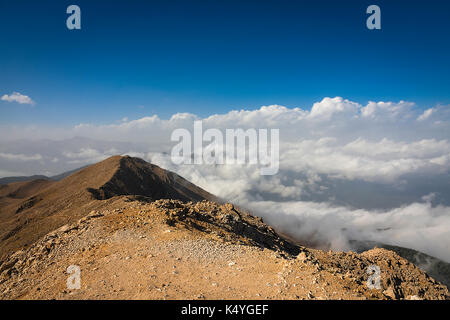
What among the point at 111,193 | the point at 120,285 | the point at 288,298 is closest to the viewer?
the point at 288,298

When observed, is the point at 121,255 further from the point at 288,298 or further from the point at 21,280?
the point at 288,298

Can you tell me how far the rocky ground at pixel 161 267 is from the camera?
10.6m

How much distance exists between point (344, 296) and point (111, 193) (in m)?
51.8

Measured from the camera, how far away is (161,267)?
40.6ft

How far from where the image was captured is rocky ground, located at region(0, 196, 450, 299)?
10648mm

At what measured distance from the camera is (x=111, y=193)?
53.6m

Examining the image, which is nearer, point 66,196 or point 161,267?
point 161,267

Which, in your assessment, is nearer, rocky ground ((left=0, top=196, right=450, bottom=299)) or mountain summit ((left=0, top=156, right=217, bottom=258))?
rocky ground ((left=0, top=196, right=450, bottom=299))

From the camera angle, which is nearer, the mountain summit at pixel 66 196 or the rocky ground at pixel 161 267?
the rocky ground at pixel 161 267

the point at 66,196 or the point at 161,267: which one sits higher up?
the point at 161,267
